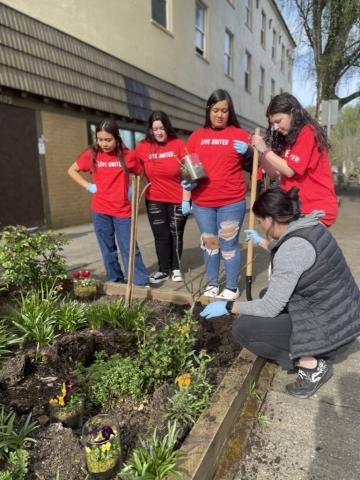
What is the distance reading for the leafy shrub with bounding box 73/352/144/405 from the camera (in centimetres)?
192

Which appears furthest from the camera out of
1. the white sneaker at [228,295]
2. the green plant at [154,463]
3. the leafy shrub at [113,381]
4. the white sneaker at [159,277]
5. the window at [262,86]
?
the window at [262,86]

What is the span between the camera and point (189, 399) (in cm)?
177

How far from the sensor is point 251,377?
2152 millimetres

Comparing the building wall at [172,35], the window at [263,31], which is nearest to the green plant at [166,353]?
the building wall at [172,35]

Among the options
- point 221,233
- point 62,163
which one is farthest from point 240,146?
point 62,163

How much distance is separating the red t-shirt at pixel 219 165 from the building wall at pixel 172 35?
5592mm

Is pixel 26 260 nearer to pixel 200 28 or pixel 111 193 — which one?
pixel 111 193

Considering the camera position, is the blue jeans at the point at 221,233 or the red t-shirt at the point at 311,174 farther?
the blue jeans at the point at 221,233

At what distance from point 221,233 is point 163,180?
1017 mm

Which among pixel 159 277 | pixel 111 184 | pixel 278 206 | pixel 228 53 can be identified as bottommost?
pixel 159 277

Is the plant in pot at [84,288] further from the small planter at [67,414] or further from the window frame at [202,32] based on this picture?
the window frame at [202,32]

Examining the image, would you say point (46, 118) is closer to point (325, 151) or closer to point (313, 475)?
point (325, 151)

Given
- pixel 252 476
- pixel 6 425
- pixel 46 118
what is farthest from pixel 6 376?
pixel 46 118

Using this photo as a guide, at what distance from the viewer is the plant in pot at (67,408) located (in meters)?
1.72
